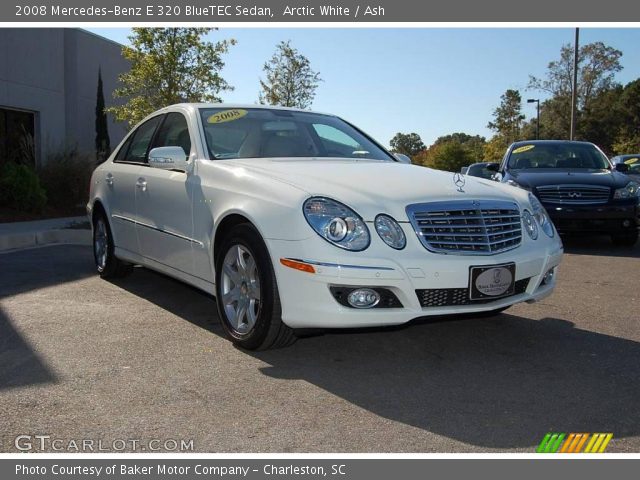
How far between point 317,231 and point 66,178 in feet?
41.7

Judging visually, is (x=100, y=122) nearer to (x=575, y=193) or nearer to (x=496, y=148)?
(x=575, y=193)

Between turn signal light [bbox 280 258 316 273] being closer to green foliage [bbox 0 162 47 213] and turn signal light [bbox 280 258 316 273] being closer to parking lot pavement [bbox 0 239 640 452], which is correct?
parking lot pavement [bbox 0 239 640 452]

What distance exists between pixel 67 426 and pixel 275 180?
1872 mm

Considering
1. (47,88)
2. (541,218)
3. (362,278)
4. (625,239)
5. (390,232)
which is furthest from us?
(47,88)

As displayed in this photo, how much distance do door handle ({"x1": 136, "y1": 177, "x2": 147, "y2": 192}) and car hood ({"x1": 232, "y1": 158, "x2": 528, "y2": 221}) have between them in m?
1.16

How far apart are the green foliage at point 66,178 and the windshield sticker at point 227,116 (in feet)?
34.9

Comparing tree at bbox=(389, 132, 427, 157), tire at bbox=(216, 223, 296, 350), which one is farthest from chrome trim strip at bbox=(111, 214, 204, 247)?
tree at bbox=(389, 132, 427, 157)

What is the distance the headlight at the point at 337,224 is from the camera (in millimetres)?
3887

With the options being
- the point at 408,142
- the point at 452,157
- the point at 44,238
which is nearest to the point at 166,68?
the point at 44,238

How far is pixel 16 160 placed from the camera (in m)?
16.3

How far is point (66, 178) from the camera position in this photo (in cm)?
1525

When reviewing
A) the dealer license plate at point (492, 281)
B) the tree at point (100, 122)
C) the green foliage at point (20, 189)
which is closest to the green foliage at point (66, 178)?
the green foliage at point (20, 189)
